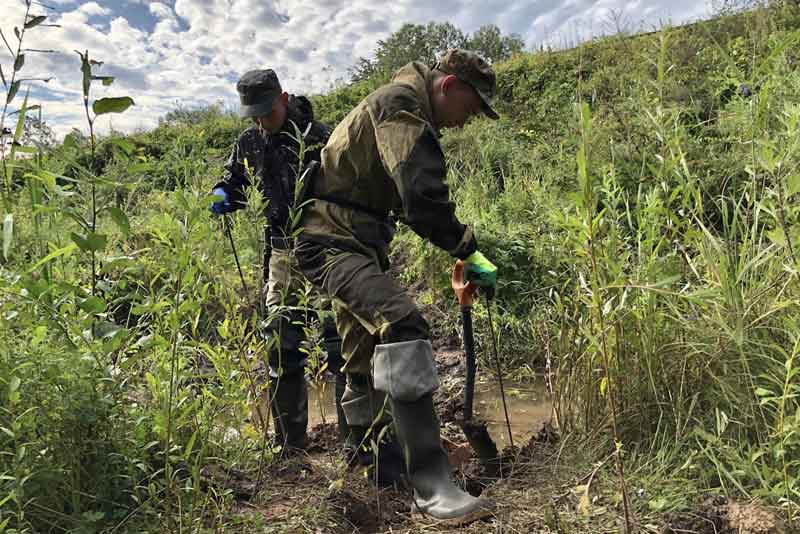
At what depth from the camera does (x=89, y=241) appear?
135 cm

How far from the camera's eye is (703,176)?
173 inches

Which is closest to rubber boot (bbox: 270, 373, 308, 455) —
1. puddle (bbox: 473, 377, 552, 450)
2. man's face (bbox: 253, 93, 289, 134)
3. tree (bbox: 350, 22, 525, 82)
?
puddle (bbox: 473, 377, 552, 450)

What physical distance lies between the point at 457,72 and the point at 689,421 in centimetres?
169

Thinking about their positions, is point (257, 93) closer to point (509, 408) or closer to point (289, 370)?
point (289, 370)

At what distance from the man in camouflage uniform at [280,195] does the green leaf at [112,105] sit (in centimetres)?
146

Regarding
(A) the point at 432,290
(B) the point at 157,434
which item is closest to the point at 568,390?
(B) the point at 157,434

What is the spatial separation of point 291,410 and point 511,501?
1.34 metres

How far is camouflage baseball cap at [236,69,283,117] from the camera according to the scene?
3067 millimetres

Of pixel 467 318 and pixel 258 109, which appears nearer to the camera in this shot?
pixel 467 318

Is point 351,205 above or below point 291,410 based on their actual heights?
above

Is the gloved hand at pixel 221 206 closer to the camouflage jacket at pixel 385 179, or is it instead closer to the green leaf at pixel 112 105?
the camouflage jacket at pixel 385 179

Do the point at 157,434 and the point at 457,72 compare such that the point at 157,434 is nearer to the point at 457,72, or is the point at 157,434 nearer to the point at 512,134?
the point at 457,72

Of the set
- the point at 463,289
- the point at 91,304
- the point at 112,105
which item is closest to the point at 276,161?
the point at 463,289

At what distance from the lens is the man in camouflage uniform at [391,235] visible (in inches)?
83.3
